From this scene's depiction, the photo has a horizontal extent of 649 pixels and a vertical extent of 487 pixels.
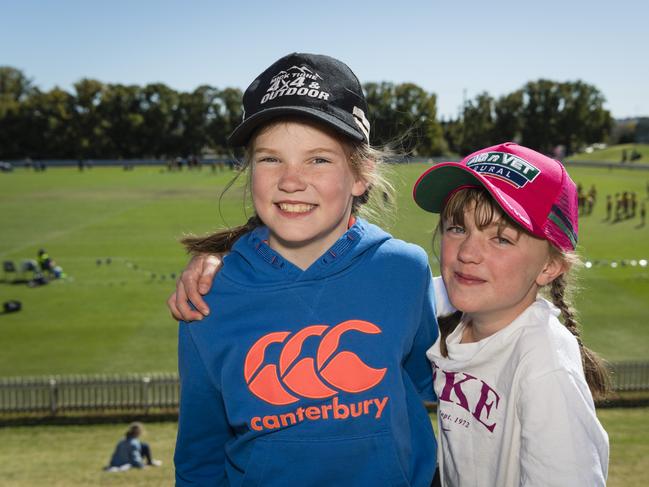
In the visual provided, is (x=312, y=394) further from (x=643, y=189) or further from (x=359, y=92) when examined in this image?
(x=643, y=189)

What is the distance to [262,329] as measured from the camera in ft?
7.52

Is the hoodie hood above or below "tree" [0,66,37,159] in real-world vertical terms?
below

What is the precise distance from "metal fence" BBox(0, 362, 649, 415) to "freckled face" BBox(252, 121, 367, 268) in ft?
45.4

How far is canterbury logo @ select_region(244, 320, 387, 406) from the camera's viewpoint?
89.1 inches

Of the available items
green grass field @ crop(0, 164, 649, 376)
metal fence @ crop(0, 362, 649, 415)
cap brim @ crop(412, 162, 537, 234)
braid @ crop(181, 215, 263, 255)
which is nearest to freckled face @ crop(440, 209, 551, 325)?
cap brim @ crop(412, 162, 537, 234)

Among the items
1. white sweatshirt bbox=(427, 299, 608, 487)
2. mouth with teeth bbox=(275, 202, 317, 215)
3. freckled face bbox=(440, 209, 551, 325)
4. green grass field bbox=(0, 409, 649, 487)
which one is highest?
mouth with teeth bbox=(275, 202, 317, 215)

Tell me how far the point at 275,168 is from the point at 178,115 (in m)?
94.4

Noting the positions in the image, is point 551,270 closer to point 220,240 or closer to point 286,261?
point 286,261

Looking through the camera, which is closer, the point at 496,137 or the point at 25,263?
the point at 25,263

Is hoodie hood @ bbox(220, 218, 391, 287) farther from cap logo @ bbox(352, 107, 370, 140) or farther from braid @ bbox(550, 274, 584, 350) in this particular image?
braid @ bbox(550, 274, 584, 350)

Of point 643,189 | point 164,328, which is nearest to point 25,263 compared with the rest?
point 164,328

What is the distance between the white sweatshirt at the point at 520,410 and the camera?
2.03 m

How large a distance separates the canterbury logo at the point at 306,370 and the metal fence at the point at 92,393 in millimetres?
13784

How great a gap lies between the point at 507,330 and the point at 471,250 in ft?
1.09
